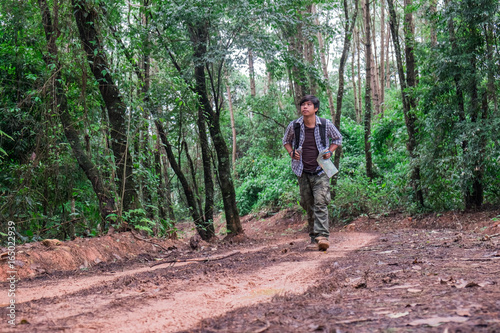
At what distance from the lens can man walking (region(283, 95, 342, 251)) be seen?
689 centimetres

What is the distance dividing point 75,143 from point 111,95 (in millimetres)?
1119

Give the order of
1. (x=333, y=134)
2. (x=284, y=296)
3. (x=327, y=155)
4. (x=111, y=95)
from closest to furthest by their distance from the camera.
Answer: (x=284, y=296) → (x=327, y=155) → (x=333, y=134) → (x=111, y=95)

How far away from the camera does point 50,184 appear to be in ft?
26.6

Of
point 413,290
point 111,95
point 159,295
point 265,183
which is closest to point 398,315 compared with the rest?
point 413,290

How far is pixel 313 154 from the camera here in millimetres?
7008

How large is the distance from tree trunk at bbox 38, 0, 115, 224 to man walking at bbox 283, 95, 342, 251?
3341 mm

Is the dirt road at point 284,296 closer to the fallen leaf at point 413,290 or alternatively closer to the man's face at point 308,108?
the fallen leaf at point 413,290

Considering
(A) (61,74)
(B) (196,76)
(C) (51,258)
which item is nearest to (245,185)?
(B) (196,76)

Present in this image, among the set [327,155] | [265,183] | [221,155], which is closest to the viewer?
[327,155]

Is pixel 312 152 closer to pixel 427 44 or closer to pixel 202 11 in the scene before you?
pixel 202 11

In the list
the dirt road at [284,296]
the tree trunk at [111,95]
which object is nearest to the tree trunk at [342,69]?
the tree trunk at [111,95]

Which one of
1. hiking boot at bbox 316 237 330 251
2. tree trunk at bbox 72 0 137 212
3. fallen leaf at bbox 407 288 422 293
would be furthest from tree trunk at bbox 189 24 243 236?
fallen leaf at bbox 407 288 422 293

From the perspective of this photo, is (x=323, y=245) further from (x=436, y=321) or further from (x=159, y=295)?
(x=436, y=321)

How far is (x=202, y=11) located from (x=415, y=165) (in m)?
6.50
